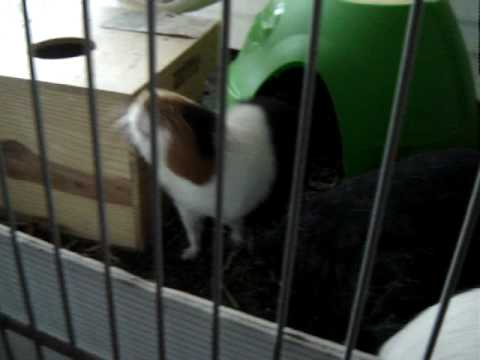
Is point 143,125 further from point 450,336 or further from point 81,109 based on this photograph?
point 450,336

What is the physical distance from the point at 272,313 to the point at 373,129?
39 centimetres

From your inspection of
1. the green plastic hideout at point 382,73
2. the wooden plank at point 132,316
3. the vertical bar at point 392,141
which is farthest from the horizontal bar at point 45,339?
the green plastic hideout at point 382,73

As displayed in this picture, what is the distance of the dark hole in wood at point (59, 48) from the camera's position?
103 centimetres

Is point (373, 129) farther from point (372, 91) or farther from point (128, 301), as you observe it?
point (128, 301)

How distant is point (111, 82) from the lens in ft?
2.84

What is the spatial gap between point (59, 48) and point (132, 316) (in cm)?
58

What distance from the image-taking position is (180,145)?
Result: 806mm

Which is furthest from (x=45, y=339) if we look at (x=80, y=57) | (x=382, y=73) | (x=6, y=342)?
(x=382, y=73)

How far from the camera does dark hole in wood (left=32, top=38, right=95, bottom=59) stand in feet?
3.37

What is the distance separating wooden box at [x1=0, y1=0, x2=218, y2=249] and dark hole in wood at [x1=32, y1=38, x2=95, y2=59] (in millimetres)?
12

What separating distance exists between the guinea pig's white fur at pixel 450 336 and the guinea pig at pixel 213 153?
33 centimetres

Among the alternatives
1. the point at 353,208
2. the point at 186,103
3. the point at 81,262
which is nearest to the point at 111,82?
the point at 186,103

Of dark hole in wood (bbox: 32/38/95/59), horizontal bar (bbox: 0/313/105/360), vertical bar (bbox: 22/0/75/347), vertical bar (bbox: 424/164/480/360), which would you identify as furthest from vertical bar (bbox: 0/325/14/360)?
vertical bar (bbox: 424/164/480/360)

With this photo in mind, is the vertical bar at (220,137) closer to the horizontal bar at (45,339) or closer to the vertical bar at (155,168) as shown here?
the vertical bar at (155,168)
